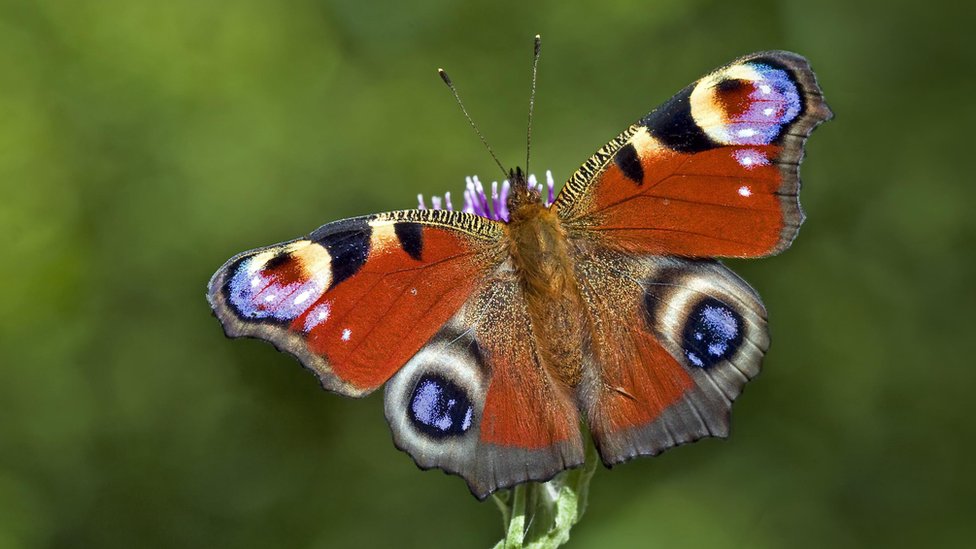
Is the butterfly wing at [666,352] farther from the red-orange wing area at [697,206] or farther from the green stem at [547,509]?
the green stem at [547,509]

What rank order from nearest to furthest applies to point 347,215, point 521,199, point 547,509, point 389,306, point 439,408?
point 439,408 → point 389,306 → point 547,509 → point 521,199 → point 347,215

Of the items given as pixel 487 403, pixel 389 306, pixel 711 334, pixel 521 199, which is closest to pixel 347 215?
pixel 521 199

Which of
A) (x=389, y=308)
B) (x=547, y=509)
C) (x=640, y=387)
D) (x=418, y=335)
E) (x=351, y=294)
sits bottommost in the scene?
(x=547, y=509)

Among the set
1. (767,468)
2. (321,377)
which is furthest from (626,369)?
(767,468)

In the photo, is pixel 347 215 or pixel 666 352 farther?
pixel 347 215

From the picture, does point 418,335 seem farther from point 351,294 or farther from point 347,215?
point 347,215

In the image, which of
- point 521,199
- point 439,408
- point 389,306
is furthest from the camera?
point 521,199
